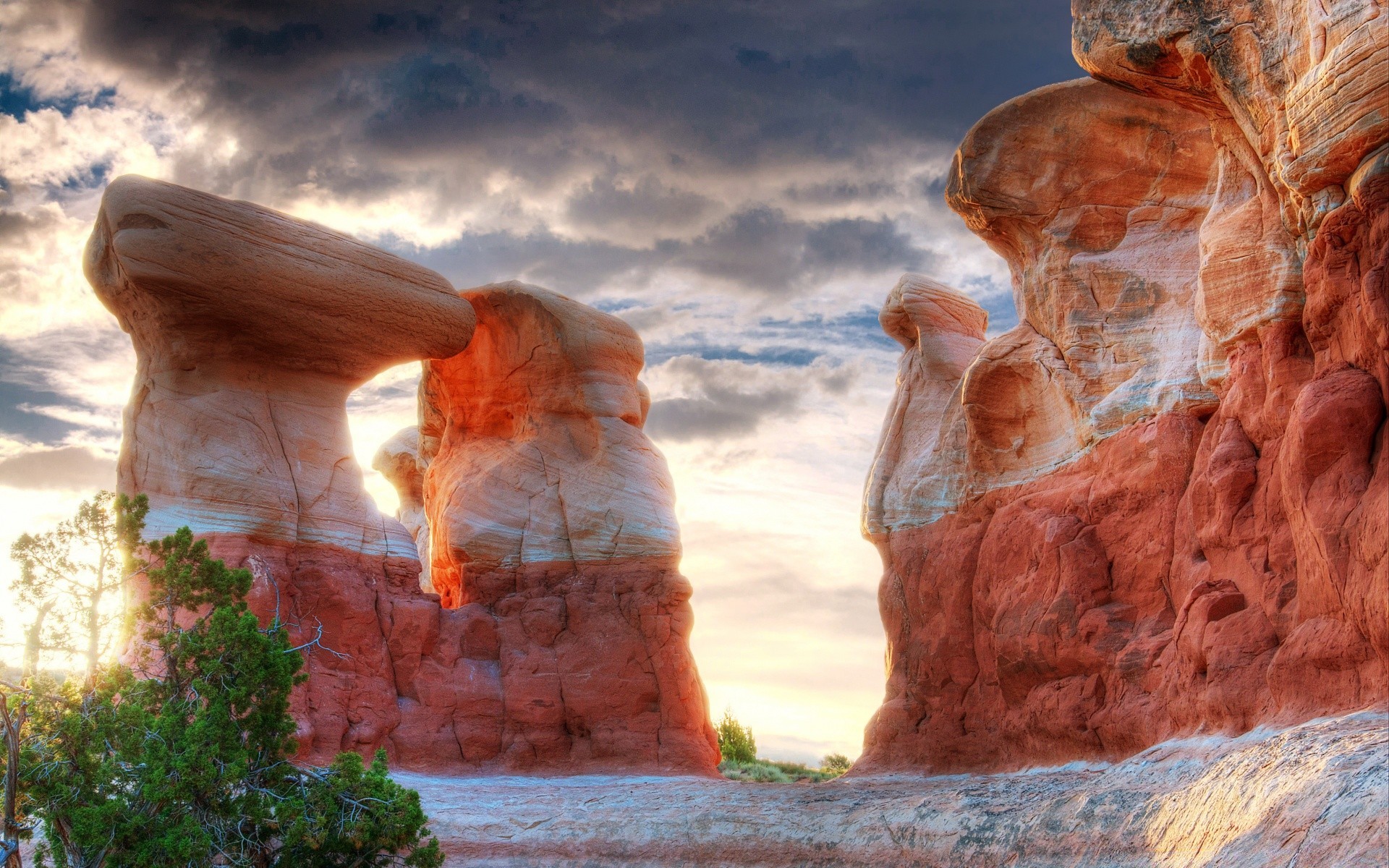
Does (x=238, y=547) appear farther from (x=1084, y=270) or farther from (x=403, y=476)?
(x=403, y=476)

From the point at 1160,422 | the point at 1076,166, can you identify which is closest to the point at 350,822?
the point at 1160,422

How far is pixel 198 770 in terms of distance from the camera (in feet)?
43.2

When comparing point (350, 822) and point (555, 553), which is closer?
point (350, 822)

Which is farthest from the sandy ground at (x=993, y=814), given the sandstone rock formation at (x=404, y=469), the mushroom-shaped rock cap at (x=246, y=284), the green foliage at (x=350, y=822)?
the sandstone rock formation at (x=404, y=469)

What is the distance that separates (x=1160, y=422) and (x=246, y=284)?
1496 centimetres

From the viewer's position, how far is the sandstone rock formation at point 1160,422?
12375mm

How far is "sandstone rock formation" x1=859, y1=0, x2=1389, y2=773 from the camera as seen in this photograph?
12.4 m

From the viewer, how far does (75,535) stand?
14836mm

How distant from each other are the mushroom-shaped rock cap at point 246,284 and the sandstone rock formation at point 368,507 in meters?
0.04

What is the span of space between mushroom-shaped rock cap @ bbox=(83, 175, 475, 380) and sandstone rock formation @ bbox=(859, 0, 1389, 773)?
10032mm

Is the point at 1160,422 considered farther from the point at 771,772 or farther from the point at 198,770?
the point at 771,772

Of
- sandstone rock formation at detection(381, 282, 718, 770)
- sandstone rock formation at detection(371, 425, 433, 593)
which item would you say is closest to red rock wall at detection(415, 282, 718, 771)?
sandstone rock formation at detection(381, 282, 718, 770)

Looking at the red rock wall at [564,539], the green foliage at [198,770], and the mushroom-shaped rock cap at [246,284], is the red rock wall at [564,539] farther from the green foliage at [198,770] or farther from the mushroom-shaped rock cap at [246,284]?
the green foliage at [198,770]

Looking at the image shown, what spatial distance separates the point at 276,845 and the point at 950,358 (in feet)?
47.8
